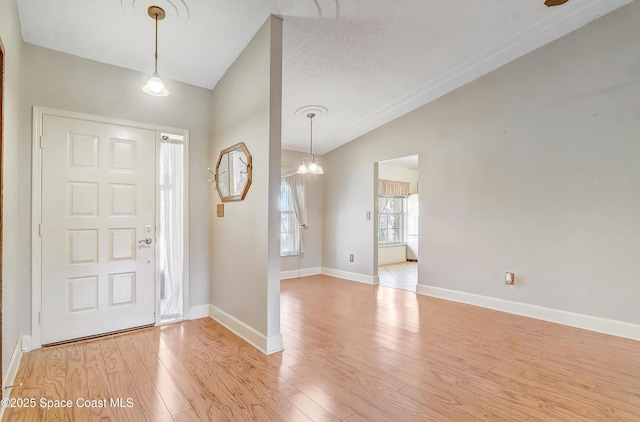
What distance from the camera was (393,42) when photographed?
10.5 ft

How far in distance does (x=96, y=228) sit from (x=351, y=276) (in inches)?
166

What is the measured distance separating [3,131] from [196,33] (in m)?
1.68

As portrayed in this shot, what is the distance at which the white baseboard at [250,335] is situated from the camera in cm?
263

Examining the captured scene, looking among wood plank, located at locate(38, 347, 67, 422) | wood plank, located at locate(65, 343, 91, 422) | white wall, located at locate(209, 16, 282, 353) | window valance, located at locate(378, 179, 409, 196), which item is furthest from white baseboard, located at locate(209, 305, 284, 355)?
window valance, located at locate(378, 179, 409, 196)

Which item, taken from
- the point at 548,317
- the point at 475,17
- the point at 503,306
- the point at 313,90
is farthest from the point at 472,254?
the point at 313,90

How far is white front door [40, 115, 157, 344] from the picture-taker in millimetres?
2768

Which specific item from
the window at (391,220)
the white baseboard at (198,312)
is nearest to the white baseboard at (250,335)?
the white baseboard at (198,312)

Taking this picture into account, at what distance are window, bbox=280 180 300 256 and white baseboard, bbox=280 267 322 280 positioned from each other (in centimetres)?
37

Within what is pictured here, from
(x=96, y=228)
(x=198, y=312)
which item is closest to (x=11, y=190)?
(x=96, y=228)

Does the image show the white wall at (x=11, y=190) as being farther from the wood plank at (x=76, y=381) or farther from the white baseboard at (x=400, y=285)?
the white baseboard at (x=400, y=285)

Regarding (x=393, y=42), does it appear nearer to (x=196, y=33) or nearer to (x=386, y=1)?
(x=386, y=1)

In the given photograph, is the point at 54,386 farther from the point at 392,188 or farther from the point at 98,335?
the point at 392,188

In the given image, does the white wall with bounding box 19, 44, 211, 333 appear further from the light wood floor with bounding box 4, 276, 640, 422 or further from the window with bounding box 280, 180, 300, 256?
the window with bounding box 280, 180, 300, 256

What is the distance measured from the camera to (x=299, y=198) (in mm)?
6059
